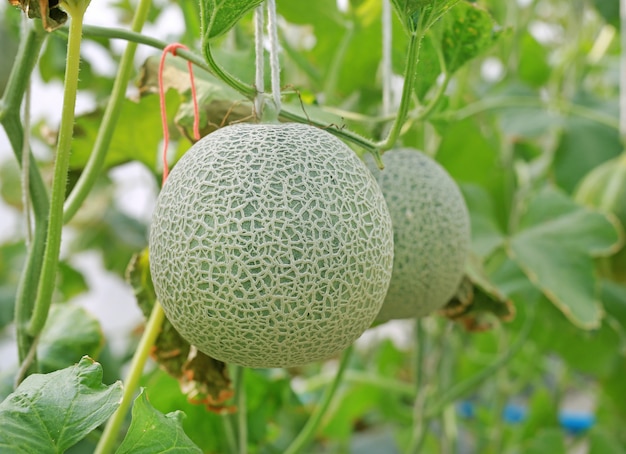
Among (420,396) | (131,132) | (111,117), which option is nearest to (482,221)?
(420,396)

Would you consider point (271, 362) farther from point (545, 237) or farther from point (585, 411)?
point (585, 411)

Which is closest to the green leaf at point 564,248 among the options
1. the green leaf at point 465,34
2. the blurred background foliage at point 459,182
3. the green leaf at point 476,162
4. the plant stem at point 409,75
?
the blurred background foliage at point 459,182

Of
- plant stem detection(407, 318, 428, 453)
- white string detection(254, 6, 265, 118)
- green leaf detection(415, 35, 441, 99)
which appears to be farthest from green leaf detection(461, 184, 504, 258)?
white string detection(254, 6, 265, 118)

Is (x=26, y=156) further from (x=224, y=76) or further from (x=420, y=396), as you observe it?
(x=420, y=396)

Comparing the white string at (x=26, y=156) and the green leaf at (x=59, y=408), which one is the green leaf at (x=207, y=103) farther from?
the green leaf at (x=59, y=408)

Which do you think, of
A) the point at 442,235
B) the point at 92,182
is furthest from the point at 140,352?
the point at 442,235

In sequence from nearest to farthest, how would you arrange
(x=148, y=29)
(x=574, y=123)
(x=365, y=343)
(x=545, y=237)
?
(x=545, y=237) → (x=574, y=123) → (x=148, y=29) → (x=365, y=343)

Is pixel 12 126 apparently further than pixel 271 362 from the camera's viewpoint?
Yes

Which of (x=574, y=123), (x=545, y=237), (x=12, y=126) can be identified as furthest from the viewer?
(x=574, y=123)
